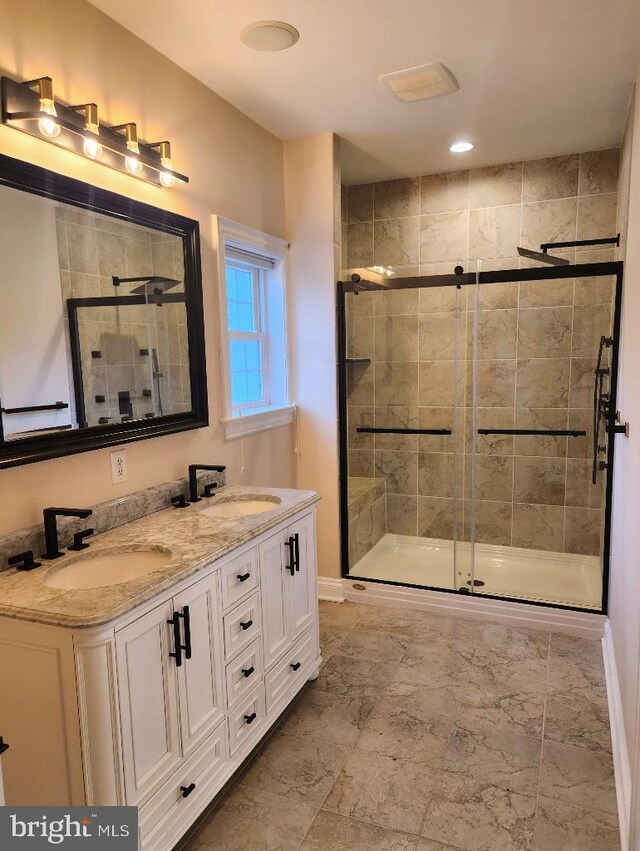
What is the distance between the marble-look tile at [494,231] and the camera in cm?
376

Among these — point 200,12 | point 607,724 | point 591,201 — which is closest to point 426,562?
point 607,724

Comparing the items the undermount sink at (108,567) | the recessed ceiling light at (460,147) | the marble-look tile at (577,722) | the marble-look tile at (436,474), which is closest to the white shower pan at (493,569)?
the marble-look tile at (436,474)

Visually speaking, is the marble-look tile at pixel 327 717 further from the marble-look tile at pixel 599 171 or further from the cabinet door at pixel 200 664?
the marble-look tile at pixel 599 171

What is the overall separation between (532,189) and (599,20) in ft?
5.21

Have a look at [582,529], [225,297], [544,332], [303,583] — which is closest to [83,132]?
[225,297]

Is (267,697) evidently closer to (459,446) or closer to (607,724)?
(607,724)

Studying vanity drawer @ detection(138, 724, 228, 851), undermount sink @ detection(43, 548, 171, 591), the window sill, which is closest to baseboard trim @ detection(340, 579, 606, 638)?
the window sill

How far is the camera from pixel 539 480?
383 centimetres

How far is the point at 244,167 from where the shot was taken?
9.55ft

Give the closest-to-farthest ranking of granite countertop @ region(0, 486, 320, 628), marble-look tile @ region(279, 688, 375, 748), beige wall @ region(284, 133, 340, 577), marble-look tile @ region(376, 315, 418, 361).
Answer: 1. granite countertop @ region(0, 486, 320, 628)
2. marble-look tile @ region(279, 688, 375, 748)
3. beige wall @ region(284, 133, 340, 577)
4. marble-look tile @ region(376, 315, 418, 361)

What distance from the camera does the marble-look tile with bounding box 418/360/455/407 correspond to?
3830mm

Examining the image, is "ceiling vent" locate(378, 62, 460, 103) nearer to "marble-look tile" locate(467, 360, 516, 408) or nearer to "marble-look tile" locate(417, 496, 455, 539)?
"marble-look tile" locate(467, 360, 516, 408)

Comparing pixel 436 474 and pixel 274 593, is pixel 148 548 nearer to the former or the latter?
pixel 274 593

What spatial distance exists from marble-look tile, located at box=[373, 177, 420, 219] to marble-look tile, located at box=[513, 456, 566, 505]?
1.91 metres
